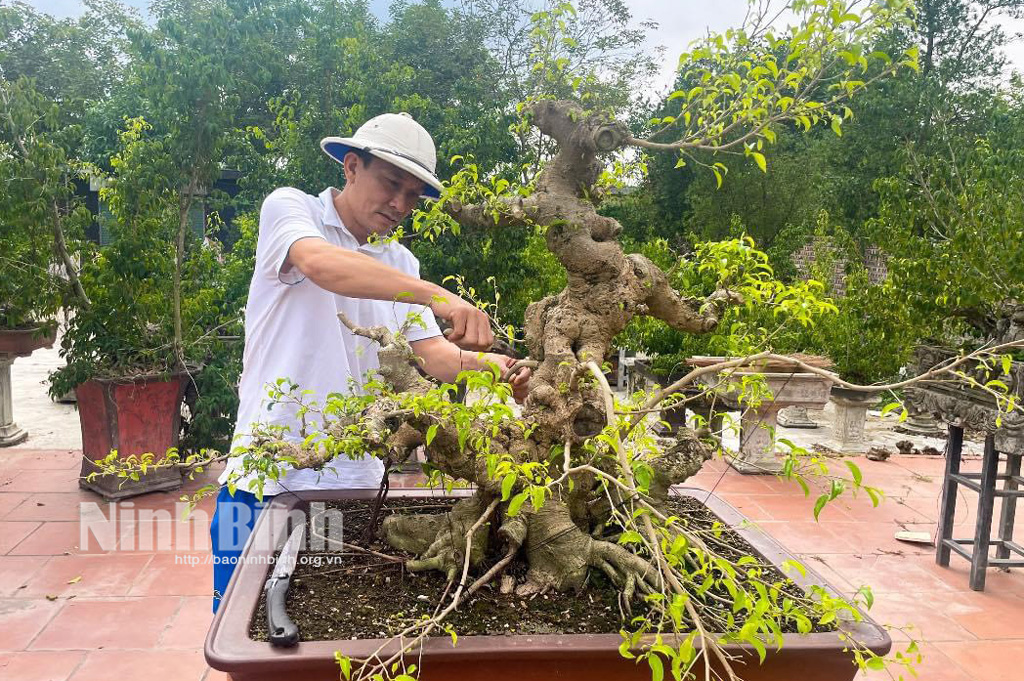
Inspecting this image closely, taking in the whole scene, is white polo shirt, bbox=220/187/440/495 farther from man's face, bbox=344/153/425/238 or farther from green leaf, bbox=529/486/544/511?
green leaf, bbox=529/486/544/511

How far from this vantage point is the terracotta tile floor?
269cm

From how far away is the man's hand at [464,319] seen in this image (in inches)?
54.7

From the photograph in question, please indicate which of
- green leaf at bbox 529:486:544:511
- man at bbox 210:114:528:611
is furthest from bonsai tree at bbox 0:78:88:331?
green leaf at bbox 529:486:544:511

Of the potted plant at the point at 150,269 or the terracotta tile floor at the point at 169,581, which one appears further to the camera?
the potted plant at the point at 150,269

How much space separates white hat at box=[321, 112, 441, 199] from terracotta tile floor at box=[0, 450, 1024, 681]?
1.38 meters

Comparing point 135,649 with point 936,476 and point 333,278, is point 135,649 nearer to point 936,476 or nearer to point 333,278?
point 333,278

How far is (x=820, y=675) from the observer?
45.7 inches

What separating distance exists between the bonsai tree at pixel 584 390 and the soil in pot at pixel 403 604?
0.09 ft

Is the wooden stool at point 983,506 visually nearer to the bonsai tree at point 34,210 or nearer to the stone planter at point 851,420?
the stone planter at point 851,420

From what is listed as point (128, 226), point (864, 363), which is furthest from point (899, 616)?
point (128, 226)

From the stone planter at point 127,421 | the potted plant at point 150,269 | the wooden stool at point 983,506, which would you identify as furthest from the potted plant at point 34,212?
the wooden stool at point 983,506

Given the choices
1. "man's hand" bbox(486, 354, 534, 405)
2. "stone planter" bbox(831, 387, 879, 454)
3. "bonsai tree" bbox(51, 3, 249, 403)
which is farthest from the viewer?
"stone planter" bbox(831, 387, 879, 454)

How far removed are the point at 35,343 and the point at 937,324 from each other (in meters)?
5.17

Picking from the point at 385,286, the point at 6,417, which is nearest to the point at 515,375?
the point at 385,286
